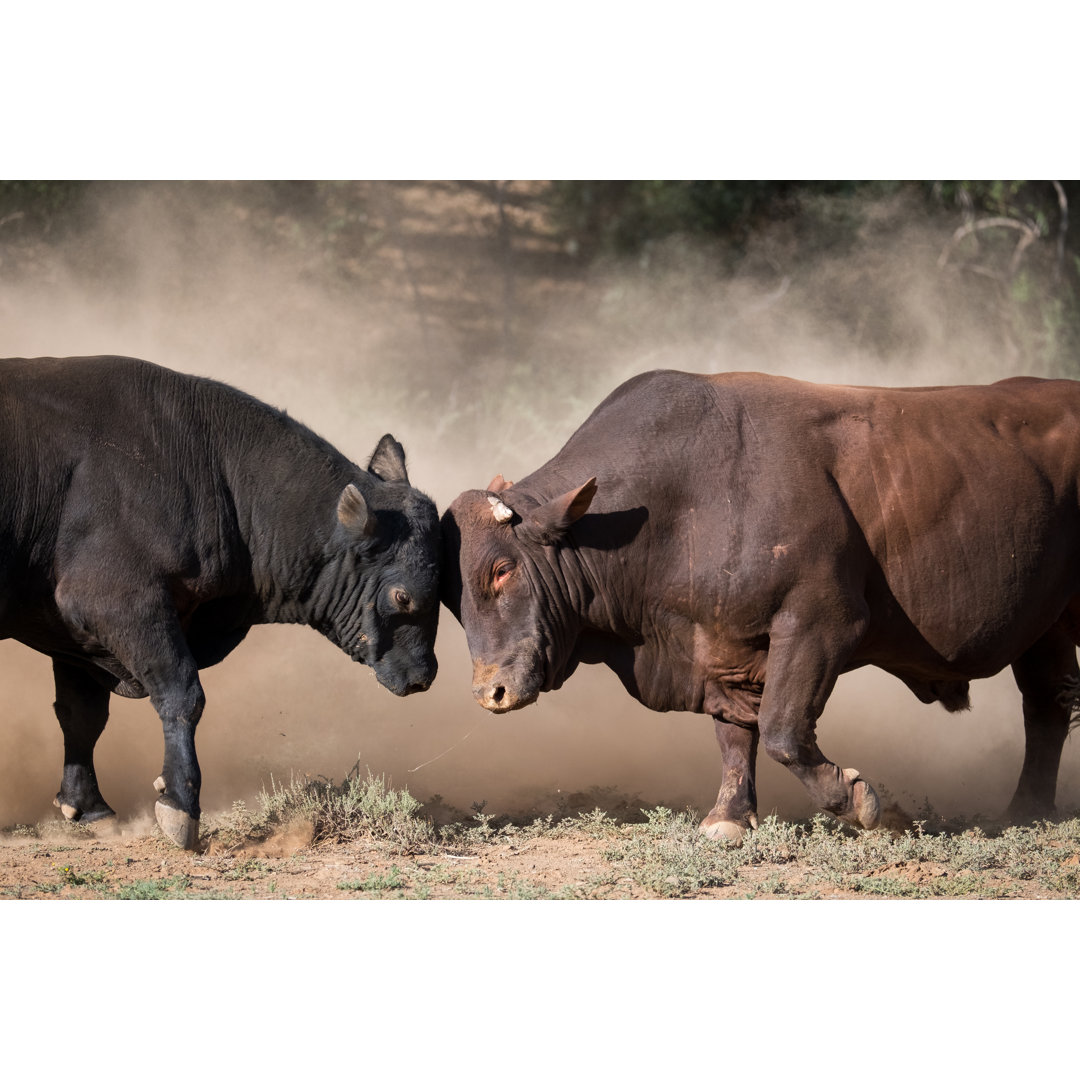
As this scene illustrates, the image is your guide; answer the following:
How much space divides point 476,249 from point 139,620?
26.2 feet

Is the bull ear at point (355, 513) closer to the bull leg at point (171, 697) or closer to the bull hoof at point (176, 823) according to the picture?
the bull leg at point (171, 697)

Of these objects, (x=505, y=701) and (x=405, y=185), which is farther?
(x=405, y=185)

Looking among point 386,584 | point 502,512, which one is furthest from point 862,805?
point 386,584

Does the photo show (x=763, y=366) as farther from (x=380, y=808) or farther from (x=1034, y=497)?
(x=380, y=808)

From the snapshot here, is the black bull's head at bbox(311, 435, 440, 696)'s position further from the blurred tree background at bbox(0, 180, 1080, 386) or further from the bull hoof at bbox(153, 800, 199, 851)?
the blurred tree background at bbox(0, 180, 1080, 386)

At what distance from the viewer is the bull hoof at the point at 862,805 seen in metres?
7.42

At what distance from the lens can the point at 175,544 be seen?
24.6ft

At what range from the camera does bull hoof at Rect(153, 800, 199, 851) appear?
7441 millimetres

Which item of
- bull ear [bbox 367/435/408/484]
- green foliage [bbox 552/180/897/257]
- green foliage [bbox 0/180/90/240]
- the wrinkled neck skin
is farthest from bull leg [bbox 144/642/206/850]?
green foliage [bbox 552/180/897/257]

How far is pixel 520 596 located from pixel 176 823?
83.0 inches

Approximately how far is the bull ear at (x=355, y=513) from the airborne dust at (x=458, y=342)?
3435 mm

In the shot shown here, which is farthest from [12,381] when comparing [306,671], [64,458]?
[306,671]

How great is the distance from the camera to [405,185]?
46.6 ft

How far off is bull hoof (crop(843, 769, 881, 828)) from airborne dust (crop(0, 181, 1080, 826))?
3374 millimetres
